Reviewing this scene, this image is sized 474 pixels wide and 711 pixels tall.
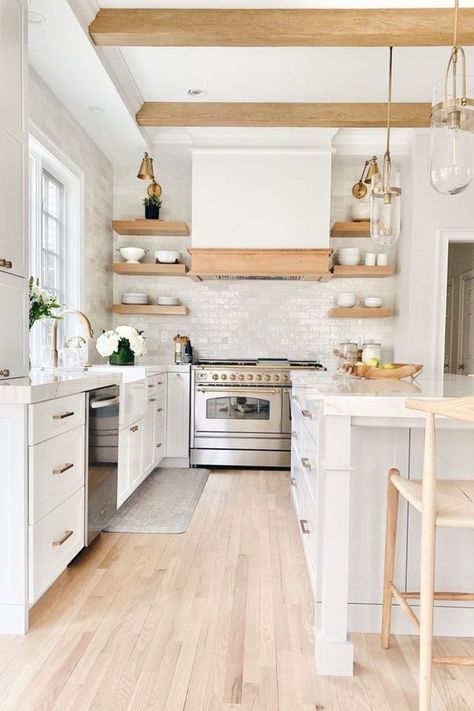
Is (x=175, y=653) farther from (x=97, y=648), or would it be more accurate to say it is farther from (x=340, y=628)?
(x=340, y=628)

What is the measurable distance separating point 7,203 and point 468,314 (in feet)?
17.2

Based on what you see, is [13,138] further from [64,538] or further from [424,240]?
[424,240]

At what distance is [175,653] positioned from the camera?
1.75 meters

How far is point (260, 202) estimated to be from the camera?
184 inches

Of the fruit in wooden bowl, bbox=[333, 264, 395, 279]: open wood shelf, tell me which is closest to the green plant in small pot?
bbox=[333, 264, 395, 279]: open wood shelf

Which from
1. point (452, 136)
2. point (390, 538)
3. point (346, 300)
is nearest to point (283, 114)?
point (346, 300)

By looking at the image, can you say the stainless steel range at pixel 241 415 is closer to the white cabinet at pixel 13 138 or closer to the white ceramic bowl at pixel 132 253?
the white ceramic bowl at pixel 132 253

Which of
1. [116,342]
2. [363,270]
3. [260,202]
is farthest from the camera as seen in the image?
[363,270]

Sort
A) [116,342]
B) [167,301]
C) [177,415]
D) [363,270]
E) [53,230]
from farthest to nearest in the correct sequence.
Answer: [167,301] → [363,270] → [177,415] → [116,342] → [53,230]

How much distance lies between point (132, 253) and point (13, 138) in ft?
8.92

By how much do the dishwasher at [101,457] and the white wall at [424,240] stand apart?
9.26 feet

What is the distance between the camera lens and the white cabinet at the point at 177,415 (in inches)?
178

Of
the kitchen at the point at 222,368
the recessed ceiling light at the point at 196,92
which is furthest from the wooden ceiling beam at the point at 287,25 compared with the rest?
the recessed ceiling light at the point at 196,92

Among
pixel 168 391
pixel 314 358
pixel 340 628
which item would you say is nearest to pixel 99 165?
pixel 168 391
